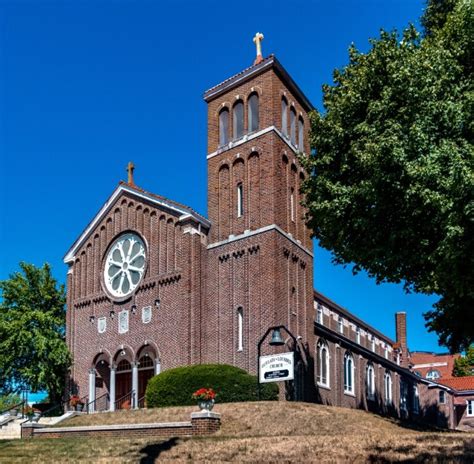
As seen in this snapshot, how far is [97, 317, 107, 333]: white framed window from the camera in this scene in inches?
1507

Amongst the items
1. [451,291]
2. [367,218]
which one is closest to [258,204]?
[367,218]

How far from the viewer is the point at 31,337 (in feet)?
125

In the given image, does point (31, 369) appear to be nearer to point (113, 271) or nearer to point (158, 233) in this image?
point (113, 271)

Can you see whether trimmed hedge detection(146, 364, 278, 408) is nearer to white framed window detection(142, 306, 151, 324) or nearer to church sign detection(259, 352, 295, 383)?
church sign detection(259, 352, 295, 383)

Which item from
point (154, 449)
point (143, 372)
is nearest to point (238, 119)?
point (143, 372)

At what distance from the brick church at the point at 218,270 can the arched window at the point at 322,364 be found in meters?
0.09

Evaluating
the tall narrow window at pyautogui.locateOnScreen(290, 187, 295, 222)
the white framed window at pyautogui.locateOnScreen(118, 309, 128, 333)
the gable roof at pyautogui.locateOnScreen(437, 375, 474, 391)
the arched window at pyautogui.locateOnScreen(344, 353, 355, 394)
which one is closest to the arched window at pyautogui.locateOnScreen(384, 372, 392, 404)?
the arched window at pyautogui.locateOnScreen(344, 353, 355, 394)

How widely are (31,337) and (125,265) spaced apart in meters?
6.10

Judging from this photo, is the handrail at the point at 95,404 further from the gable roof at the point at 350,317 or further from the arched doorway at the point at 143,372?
the gable roof at the point at 350,317

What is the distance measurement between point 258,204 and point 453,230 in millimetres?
16203

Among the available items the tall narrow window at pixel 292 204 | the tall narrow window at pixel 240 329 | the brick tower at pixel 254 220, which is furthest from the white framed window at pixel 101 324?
the tall narrow window at pixel 292 204

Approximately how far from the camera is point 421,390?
196 ft

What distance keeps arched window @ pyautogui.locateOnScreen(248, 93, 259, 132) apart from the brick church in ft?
0.19

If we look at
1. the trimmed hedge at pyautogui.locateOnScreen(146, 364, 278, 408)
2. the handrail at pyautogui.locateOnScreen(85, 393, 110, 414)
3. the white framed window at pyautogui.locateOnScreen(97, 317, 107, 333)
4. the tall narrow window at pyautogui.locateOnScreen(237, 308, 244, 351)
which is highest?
the white framed window at pyautogui.locateOnScreen(97, 317, 107, 333)
